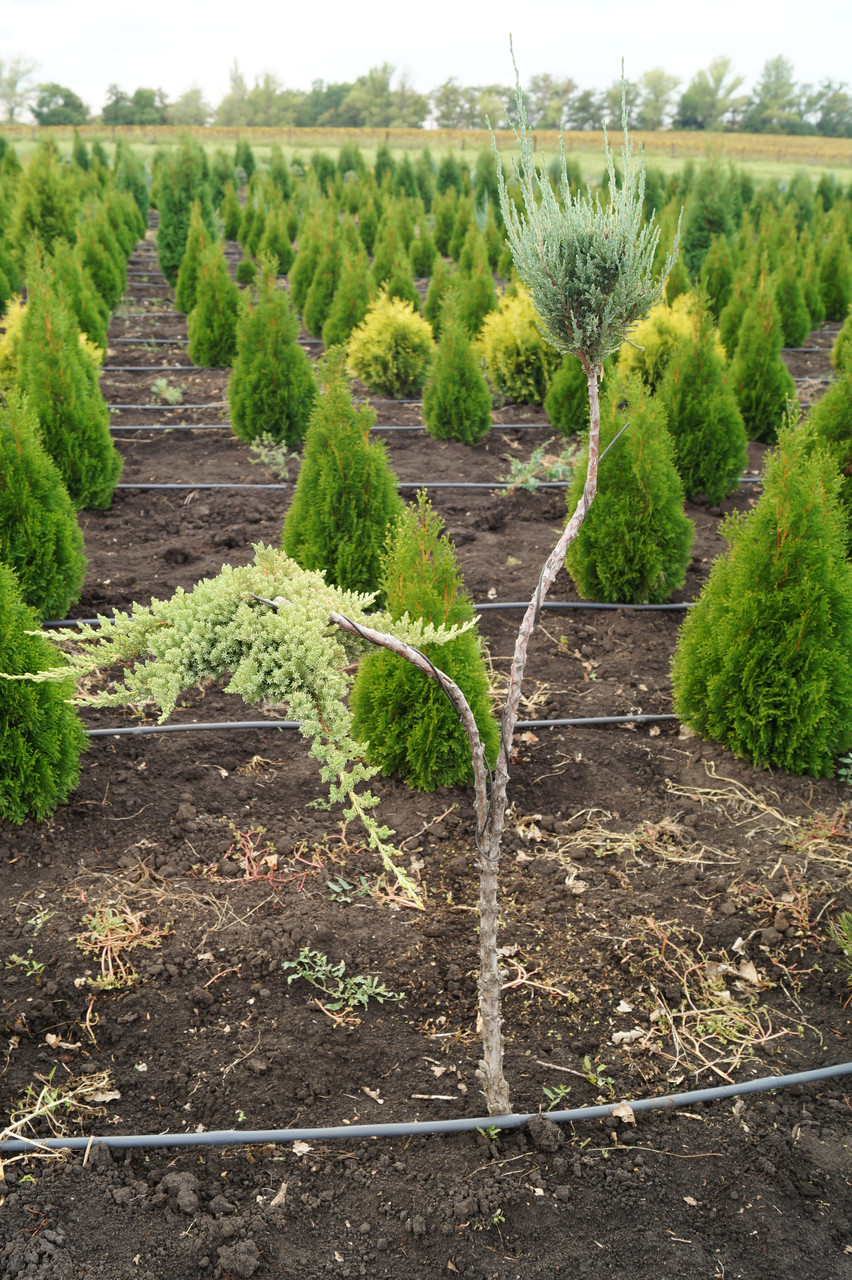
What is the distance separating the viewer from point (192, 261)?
1260 cm

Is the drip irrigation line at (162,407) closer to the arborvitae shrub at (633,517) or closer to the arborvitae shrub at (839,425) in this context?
the arborvitae shrub at (633,517)

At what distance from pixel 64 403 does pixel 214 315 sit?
4327 millimetres

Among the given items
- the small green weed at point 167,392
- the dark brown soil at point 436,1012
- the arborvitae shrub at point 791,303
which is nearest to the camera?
the dark brown soil at point 436,1012

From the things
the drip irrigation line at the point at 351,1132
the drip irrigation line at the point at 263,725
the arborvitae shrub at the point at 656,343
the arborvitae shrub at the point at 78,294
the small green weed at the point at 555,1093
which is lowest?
the small green weed at the point at 555,1093

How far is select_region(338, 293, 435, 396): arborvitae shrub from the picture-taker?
33.8 feet

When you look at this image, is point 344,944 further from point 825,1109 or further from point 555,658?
point 555,658

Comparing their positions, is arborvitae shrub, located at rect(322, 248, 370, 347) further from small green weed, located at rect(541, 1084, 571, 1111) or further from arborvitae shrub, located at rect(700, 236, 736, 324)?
small green weed, located at rect(541, 1084, 571, 1111)

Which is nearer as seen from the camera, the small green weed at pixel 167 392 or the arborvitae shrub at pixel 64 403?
the arborvitae shrub at pixel 64 403

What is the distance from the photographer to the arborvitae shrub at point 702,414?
752cm

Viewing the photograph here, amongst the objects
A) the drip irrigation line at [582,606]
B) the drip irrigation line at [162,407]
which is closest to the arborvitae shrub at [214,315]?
the drip irrigation line at [162,407]

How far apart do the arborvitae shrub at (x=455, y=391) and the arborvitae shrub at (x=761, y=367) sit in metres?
2.68

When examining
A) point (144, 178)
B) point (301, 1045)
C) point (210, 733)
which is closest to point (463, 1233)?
point (301, 1045)

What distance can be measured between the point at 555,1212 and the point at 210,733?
2875 millimetres

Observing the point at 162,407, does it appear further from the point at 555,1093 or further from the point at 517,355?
the point at 555,1093
